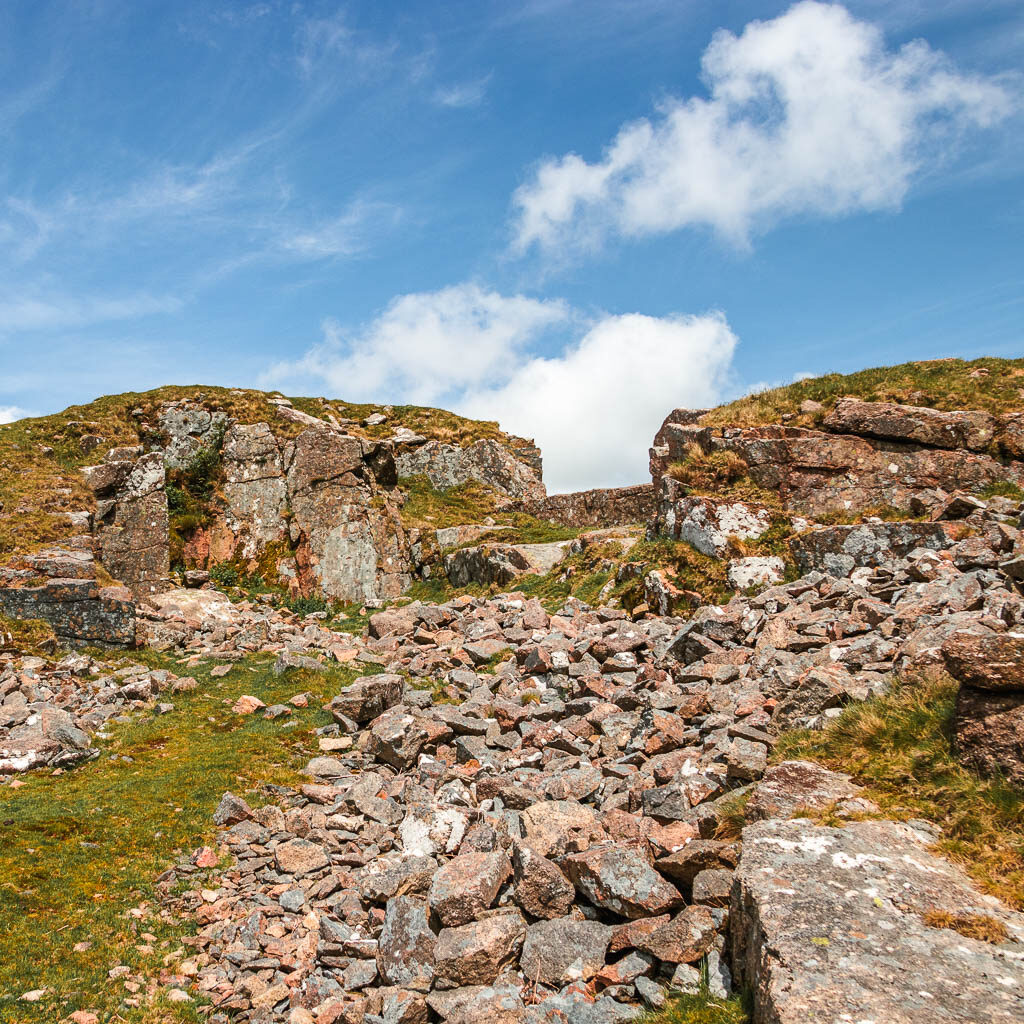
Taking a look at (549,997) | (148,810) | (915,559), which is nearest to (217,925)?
(148,810)

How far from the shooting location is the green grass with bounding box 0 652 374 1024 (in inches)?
257

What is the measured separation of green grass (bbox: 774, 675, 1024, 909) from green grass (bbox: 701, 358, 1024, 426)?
13.1 m

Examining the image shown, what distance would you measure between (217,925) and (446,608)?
13228 millimetres

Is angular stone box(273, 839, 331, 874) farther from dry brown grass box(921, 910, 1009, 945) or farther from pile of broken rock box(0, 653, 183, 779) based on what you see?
dry brown grass box(921, 910, 1009, 945)

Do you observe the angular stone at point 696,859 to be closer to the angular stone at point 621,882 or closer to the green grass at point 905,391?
the angular stone at point 621,882

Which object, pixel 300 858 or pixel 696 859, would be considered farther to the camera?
pixel 300 858

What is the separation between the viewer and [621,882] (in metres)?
6.19

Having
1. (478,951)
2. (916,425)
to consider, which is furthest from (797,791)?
(916,425)

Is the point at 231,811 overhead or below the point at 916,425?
below

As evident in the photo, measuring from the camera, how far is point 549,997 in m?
5.69

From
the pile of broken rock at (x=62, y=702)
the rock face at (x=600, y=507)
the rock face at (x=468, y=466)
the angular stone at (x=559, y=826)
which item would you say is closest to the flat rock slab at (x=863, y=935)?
the angular stone at (x=559, y=826)

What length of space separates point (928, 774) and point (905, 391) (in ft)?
50.8

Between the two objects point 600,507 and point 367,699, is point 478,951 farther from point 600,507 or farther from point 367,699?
point 600,507

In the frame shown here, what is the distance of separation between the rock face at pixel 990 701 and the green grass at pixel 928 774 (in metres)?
0.15
